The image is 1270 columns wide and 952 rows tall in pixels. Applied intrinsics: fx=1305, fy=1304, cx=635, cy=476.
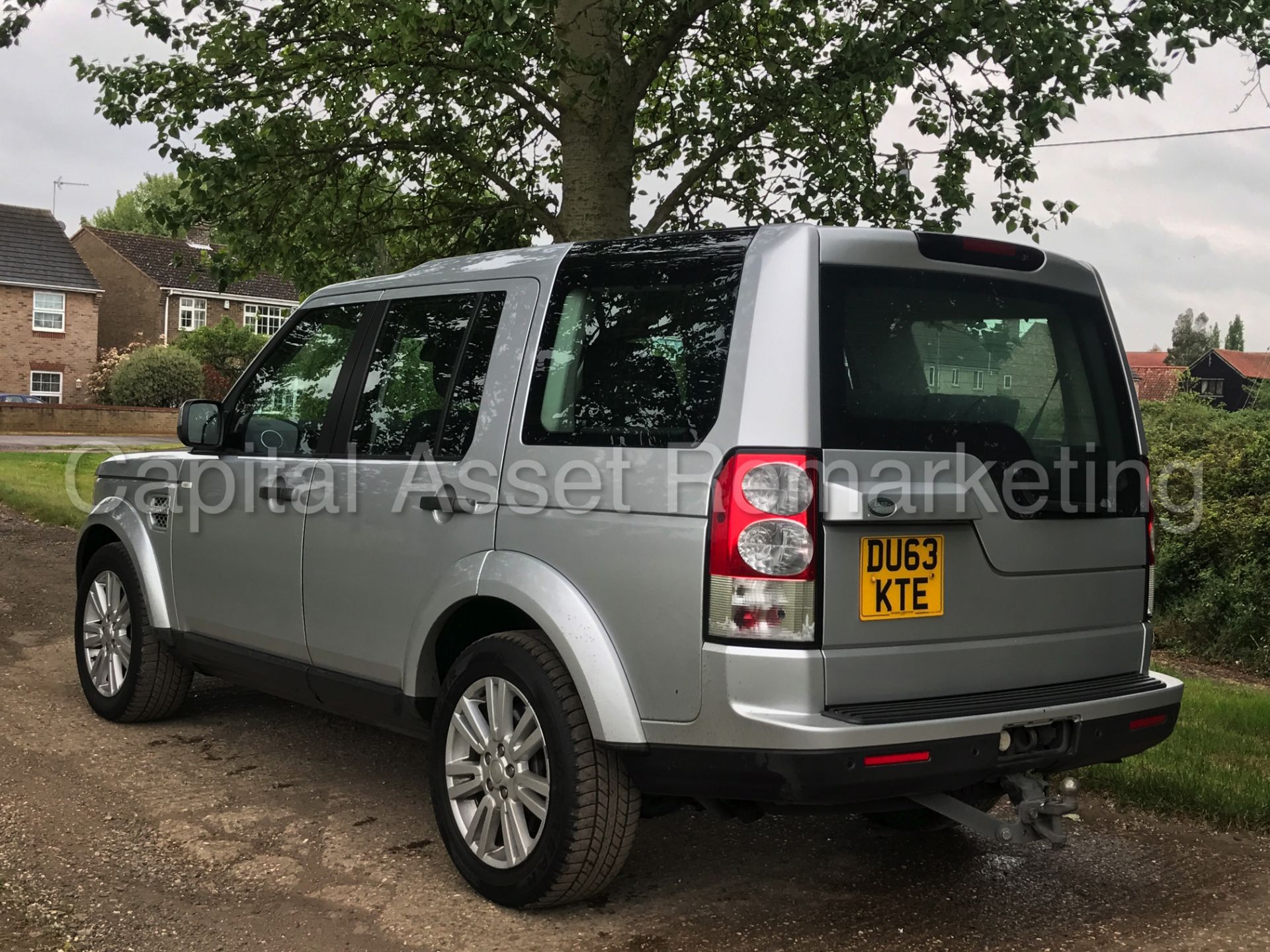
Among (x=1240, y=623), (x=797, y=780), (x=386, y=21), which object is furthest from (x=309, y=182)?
(x=797, y=780)

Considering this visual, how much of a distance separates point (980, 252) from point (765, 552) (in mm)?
1274

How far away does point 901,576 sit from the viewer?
358 cm

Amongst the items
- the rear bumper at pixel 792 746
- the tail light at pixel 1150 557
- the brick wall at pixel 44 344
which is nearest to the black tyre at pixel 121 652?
the rear bumper at pixel 792 746

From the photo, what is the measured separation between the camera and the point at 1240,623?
984 centimetres

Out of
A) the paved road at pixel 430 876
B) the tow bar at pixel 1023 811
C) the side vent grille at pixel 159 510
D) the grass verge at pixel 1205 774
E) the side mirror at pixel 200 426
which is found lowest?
the paved road at pixel 430 876

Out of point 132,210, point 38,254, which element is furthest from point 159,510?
point 132,210

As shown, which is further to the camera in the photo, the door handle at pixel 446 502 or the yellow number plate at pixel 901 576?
the door handle at pixel 446 502

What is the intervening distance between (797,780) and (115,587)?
4.16 m

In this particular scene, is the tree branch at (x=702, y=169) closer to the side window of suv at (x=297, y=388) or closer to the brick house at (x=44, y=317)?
the side window of suv at (x=297, y=388)

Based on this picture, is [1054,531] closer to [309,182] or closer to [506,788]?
[506,788]

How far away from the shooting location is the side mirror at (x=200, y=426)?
18.8 ft

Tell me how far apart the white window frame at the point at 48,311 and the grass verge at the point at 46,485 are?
23.1m

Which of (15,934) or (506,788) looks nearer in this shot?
(15,934)

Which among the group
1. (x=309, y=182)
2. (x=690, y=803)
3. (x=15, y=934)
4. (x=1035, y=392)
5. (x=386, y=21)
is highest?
(x=386, y=21)
